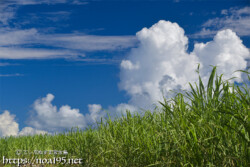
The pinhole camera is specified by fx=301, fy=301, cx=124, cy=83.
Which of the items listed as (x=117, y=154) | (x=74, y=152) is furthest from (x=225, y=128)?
(x=74, y=152)

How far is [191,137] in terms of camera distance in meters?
3.71

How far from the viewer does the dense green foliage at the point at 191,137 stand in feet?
11.0

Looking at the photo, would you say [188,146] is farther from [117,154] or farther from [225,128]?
[117,154]

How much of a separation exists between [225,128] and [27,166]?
16.6 feet

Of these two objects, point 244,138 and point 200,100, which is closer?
point 244,138

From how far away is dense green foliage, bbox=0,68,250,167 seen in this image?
3.36 meters

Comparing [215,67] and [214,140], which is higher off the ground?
[215,67]

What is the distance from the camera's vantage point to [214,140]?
3502mm

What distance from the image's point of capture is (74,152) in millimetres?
6730

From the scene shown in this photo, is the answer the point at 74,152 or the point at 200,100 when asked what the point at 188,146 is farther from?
the point at 74,152

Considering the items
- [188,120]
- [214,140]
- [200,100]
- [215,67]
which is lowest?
[214,140]

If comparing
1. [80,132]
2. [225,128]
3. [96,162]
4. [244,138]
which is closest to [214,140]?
[225,128]

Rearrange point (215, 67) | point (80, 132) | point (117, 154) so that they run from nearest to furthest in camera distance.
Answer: point (215, 67)
point (117, 154)
point (80, 132)

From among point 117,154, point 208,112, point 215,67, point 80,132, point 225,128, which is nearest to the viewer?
point 225,128
